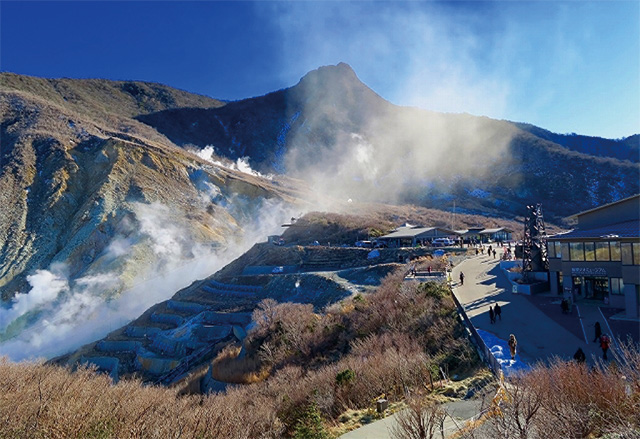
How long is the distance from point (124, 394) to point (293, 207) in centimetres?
6174

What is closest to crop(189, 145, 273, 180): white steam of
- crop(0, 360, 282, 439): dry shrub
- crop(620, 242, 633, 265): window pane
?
crop(620, 242, 633, 265): window pane

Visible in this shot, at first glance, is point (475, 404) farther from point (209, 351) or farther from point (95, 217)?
point (95, 217)

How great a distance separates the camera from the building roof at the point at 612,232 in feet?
59.8

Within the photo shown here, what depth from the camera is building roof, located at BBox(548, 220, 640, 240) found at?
59.8 feet

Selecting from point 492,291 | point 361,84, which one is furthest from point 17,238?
point 361,84

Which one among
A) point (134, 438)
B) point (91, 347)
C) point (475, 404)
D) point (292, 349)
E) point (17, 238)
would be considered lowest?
point (91, 347)

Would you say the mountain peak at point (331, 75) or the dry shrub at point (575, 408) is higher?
the mountain peak at point (331, 75)

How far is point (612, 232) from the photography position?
19359 millimetres

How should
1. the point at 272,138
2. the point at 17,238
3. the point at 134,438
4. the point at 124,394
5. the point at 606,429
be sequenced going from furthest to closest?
1. the point at 272,138
2. the point at 17,238
3. the point at 124,394
4. the point at 134,438
5. the point at 606,429

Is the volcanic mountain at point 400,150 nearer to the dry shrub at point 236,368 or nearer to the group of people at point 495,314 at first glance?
the dry shrub at point 236,368

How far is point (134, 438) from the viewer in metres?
7.93

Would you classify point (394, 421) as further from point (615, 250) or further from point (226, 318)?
point (226, 318)

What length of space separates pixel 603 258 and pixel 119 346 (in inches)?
1300

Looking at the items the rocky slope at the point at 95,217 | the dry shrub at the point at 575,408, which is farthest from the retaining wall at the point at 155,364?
the dry shrub at the point at 575,408
